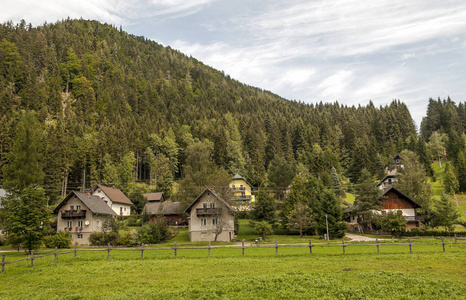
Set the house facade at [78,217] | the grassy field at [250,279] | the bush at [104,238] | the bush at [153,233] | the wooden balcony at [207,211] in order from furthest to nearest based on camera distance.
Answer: the house facade at [78,217] < the wooden balcony at [207,211] < the bush at [104,238] < the bush at [153,233] < the grassy field at [250,279]

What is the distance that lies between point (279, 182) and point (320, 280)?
69.2 meters

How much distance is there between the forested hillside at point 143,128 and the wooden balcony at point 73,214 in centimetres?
867

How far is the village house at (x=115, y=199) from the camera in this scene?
230 ft

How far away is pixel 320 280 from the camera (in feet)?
53.1

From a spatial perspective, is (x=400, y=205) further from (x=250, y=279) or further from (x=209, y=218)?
(x=250, y=279)

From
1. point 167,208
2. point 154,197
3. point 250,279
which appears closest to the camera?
point 250,279

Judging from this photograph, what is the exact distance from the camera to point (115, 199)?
7100cm

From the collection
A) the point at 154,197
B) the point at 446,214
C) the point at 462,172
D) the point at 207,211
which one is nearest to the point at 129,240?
the point at 207,211

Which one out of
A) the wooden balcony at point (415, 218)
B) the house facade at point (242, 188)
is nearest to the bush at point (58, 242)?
the house facade at point (242, 188)

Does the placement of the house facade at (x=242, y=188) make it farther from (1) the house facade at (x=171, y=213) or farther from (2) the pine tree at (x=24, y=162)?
(2) the pine tree at (x=24, y=162)

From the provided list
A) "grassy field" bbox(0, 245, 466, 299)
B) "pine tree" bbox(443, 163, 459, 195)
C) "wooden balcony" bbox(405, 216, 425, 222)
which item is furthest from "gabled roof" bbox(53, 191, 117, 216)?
"pine tree" bbox(443, 163, 459, 195)

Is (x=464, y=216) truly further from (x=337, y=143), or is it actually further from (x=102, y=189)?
(x=102, y=189)

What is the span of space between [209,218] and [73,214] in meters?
24.3

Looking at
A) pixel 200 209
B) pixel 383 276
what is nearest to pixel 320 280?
pixel 383 276
